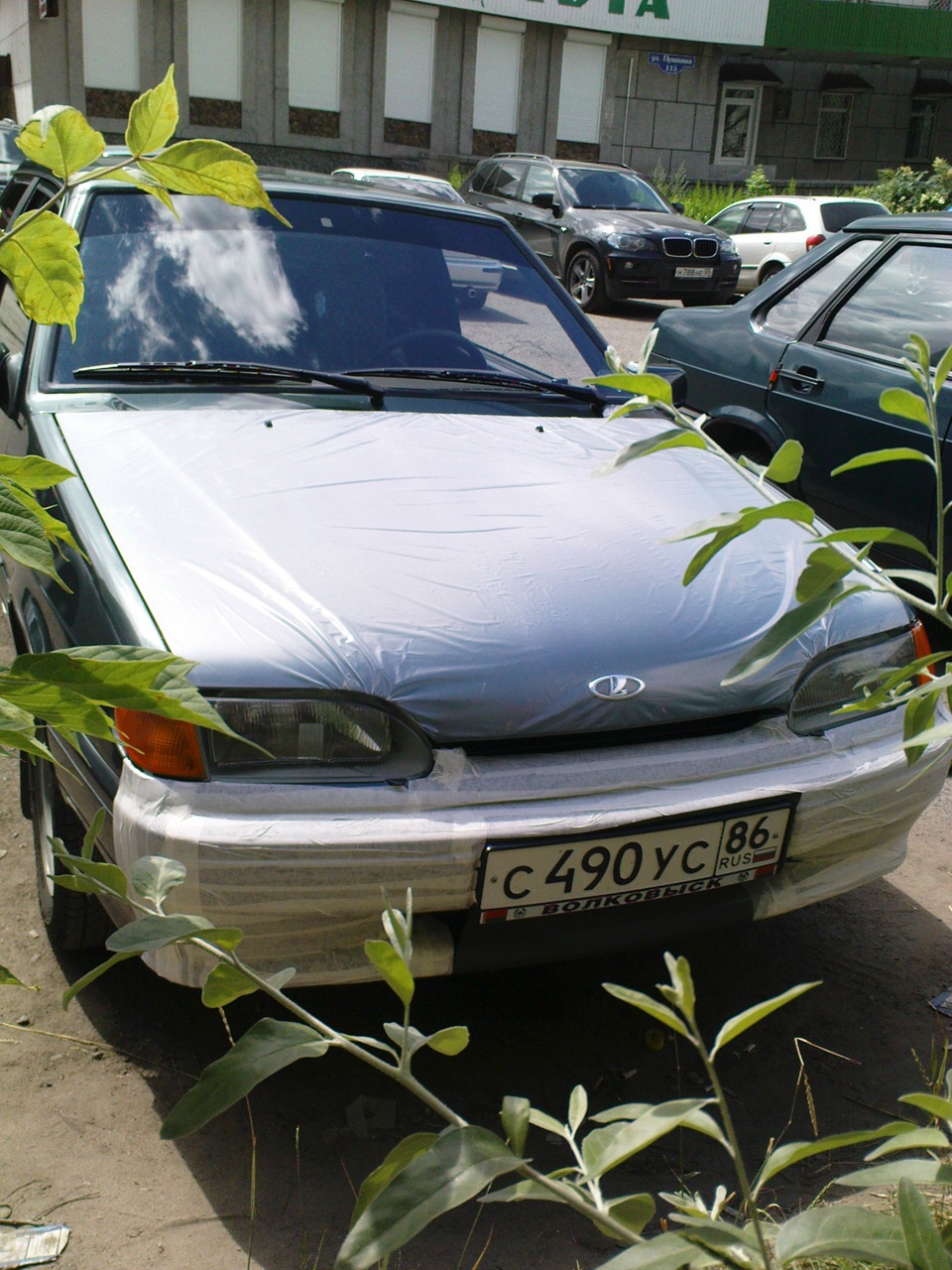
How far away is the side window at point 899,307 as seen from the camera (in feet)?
14.5

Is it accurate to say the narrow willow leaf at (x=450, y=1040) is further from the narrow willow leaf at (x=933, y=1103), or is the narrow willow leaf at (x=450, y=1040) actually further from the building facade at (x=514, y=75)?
the building facade at (x=514, y=75)

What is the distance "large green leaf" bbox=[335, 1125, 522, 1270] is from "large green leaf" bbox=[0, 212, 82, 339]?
0.76m

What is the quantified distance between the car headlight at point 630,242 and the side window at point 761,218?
317 centimetres

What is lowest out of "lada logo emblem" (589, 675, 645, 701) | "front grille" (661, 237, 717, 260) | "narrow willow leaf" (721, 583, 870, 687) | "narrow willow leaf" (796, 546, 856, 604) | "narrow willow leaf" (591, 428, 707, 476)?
"front grille" (661, 237, 717, 260)

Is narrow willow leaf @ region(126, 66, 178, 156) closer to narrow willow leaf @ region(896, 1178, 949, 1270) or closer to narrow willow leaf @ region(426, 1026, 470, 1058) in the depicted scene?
narrow willow leaf @ region(426, 1026, 470, 1058)

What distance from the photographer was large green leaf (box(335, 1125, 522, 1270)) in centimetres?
86

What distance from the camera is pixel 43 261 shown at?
3.62 feet

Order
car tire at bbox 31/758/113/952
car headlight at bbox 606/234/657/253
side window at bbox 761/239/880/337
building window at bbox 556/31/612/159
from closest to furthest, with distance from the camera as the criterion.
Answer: car tire at bbox 31/758/113/952
side window at bbox 761/239/880/337
car headlight at bbox 606/234/657/253
building window at bbox 556/31/612/159

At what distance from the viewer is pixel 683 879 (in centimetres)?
217

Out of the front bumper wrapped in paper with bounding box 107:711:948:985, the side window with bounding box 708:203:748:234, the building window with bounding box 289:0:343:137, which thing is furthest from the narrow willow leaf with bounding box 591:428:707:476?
the building window with bounding box 289:0:343:137

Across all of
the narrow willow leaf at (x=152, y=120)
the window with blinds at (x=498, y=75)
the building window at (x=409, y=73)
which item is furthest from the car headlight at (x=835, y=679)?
the window with blinds at (x=498, y=75)

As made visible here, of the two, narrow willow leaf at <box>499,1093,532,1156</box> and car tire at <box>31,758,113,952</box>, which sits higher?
narrow willow leaf at <box>499,1093,532,1156</box>

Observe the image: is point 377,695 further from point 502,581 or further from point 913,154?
point 913,154

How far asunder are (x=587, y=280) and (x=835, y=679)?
12.7 meters
